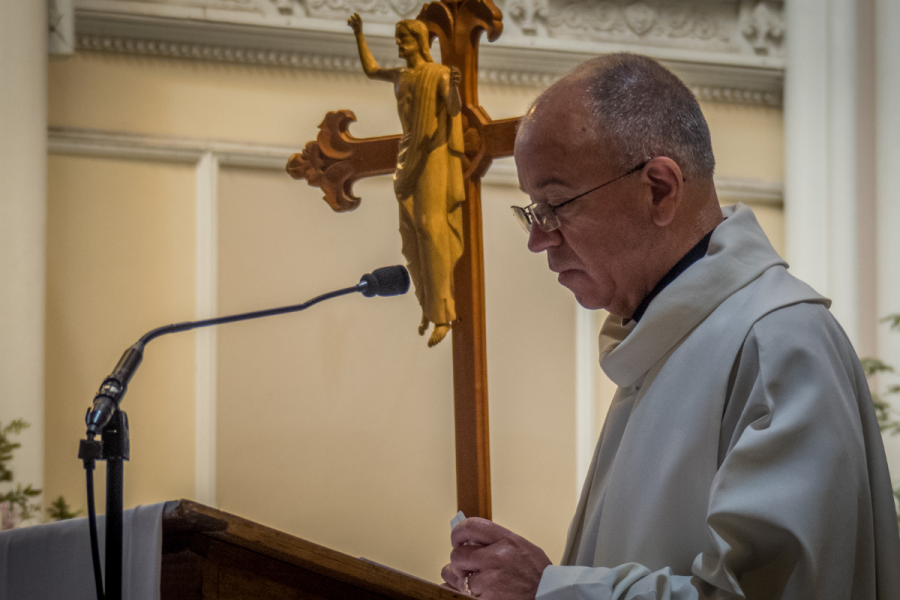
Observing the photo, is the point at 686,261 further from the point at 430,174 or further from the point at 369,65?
the point at 369,65

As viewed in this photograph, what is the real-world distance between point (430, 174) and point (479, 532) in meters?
1.01

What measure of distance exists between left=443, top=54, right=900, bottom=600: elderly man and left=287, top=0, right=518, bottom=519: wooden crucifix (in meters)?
0.42

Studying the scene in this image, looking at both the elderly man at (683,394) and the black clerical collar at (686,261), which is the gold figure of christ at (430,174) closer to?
the elderly man at (683,394)

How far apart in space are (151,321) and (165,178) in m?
0.59

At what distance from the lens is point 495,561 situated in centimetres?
160

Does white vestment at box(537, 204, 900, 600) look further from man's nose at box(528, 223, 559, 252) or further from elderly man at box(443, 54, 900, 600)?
man's nose at box(528, 223, 559, 252)

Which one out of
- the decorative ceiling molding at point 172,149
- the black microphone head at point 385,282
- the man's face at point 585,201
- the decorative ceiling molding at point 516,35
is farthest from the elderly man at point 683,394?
the decorative ceiling molding at point 516,35

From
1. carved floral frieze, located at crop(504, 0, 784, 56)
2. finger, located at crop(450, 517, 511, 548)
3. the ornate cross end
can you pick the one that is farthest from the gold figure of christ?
carved floral frieze, located at crop(504, 0, 784, 56)

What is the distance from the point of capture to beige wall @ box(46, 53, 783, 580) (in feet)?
11.8

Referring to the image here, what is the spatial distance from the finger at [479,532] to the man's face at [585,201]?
0.49 meters

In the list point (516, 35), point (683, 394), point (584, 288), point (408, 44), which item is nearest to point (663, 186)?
point (584, 288)

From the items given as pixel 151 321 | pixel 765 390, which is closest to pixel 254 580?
pixel 765 390

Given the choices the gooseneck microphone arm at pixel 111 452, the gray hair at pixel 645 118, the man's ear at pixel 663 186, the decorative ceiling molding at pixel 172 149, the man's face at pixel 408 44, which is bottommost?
the gooseneck microphone arm at pixel 111 452

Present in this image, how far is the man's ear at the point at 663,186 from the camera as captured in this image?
1.67 metres
